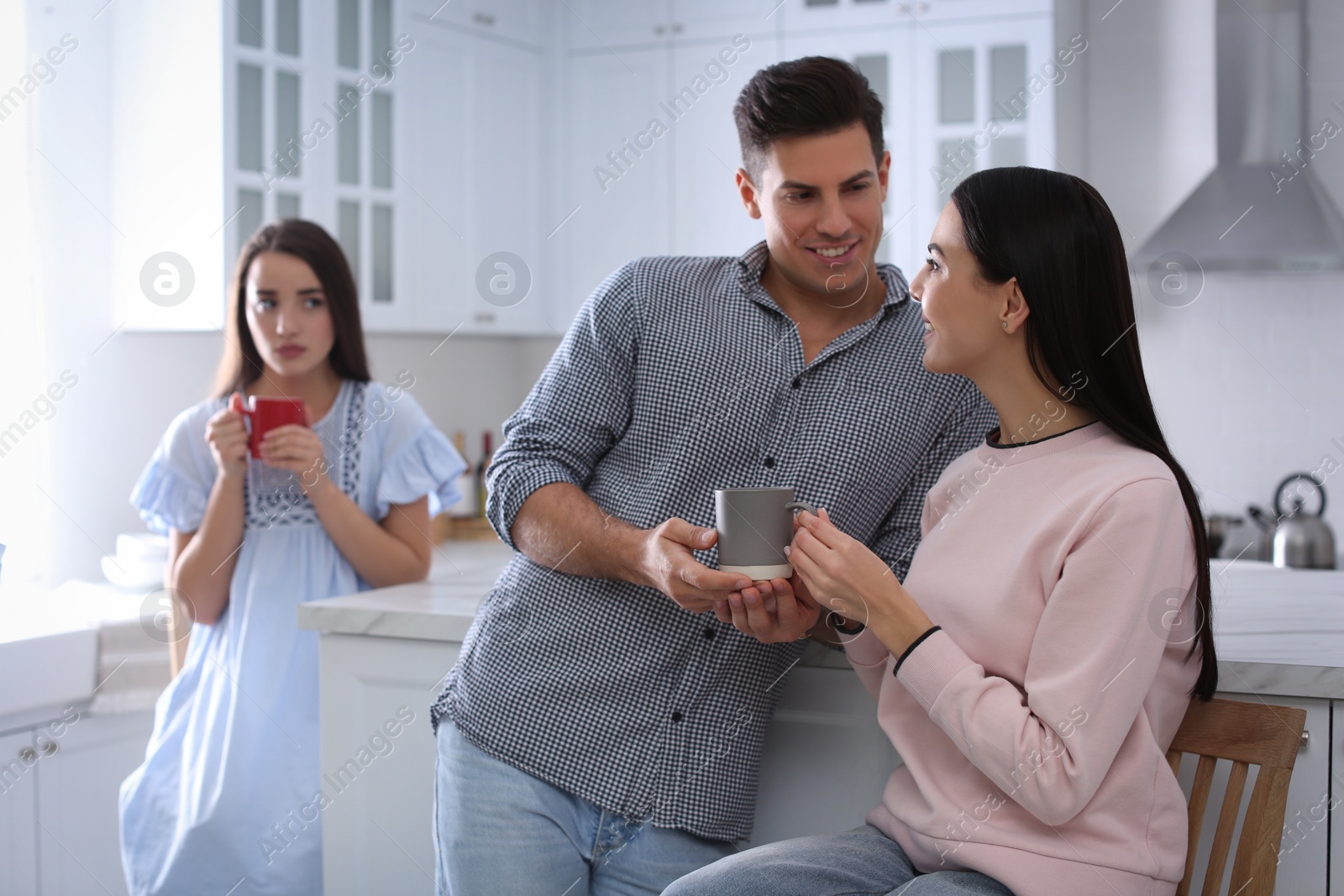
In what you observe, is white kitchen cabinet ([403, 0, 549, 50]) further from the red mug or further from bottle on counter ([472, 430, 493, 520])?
the red mug

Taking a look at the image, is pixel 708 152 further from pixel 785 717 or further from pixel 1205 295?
pixel 785 717

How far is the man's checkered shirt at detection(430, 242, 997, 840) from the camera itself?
130 cm

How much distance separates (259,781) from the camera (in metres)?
1.83

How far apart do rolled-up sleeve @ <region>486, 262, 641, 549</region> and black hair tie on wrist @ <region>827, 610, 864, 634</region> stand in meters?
0.34

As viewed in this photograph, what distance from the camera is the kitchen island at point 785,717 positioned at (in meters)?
1.22

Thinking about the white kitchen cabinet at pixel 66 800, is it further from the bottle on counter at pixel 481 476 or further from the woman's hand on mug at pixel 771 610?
the woman's hand on mug at pixel 771 610

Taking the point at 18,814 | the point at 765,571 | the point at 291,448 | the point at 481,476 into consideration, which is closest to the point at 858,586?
the point at 765,571

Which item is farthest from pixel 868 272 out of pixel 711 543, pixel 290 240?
pixel 290 240

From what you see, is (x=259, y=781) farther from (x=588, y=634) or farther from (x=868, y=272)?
(x=868, y=272)

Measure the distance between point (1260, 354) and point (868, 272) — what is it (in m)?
2.44

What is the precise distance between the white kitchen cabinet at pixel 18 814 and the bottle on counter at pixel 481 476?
63.0 inches

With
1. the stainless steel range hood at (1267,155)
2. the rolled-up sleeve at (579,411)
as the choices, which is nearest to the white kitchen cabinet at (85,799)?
the rolled-up sleeve at (579,411)

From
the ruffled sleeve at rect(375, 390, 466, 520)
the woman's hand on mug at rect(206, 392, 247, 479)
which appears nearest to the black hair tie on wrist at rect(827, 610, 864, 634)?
the ruffled sleeve at rect(375, 390, 466, 520)

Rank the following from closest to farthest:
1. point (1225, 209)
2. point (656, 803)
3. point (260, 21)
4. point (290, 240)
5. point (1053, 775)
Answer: point (1053, 775) → point (656, 803) → point (290, 240) → point (260, 21) → point (1225, 209)
